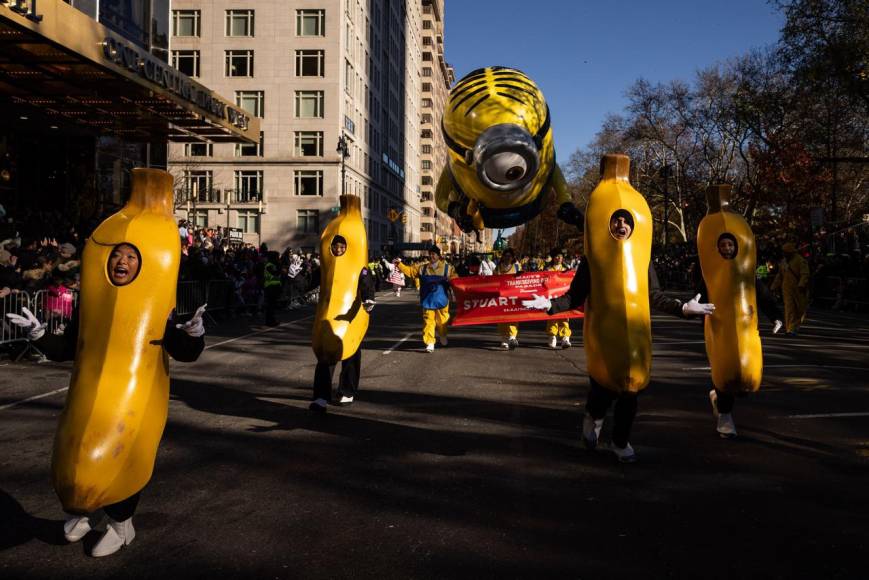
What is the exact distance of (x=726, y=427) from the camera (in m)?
6.16

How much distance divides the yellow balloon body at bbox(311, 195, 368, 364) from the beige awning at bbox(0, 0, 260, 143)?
8781 mm

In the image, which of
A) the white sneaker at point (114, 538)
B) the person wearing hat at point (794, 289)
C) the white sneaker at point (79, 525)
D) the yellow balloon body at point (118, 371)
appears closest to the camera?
the yellow balloon body at point (118, 371)

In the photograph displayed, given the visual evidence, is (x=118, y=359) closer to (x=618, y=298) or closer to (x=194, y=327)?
(x=194, y=327)

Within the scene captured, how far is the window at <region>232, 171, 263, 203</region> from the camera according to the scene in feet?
160

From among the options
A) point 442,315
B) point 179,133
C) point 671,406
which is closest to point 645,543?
point 671,406

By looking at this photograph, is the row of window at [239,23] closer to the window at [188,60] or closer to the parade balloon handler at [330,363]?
the window at [188,60]

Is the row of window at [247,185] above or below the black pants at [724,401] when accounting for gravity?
above

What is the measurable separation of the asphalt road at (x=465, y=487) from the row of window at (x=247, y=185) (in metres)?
40.8

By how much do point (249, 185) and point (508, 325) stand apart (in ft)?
131

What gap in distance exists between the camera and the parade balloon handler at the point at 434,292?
1232 cm

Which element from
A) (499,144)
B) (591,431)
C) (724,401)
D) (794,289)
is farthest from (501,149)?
(794,289)

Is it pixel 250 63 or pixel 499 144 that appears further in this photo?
pixel 250 63

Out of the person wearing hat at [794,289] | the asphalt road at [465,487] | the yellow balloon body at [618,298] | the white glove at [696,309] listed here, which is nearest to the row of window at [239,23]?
the person wearing hat at [794,289]

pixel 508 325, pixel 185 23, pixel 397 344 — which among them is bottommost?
pixel 397 344
